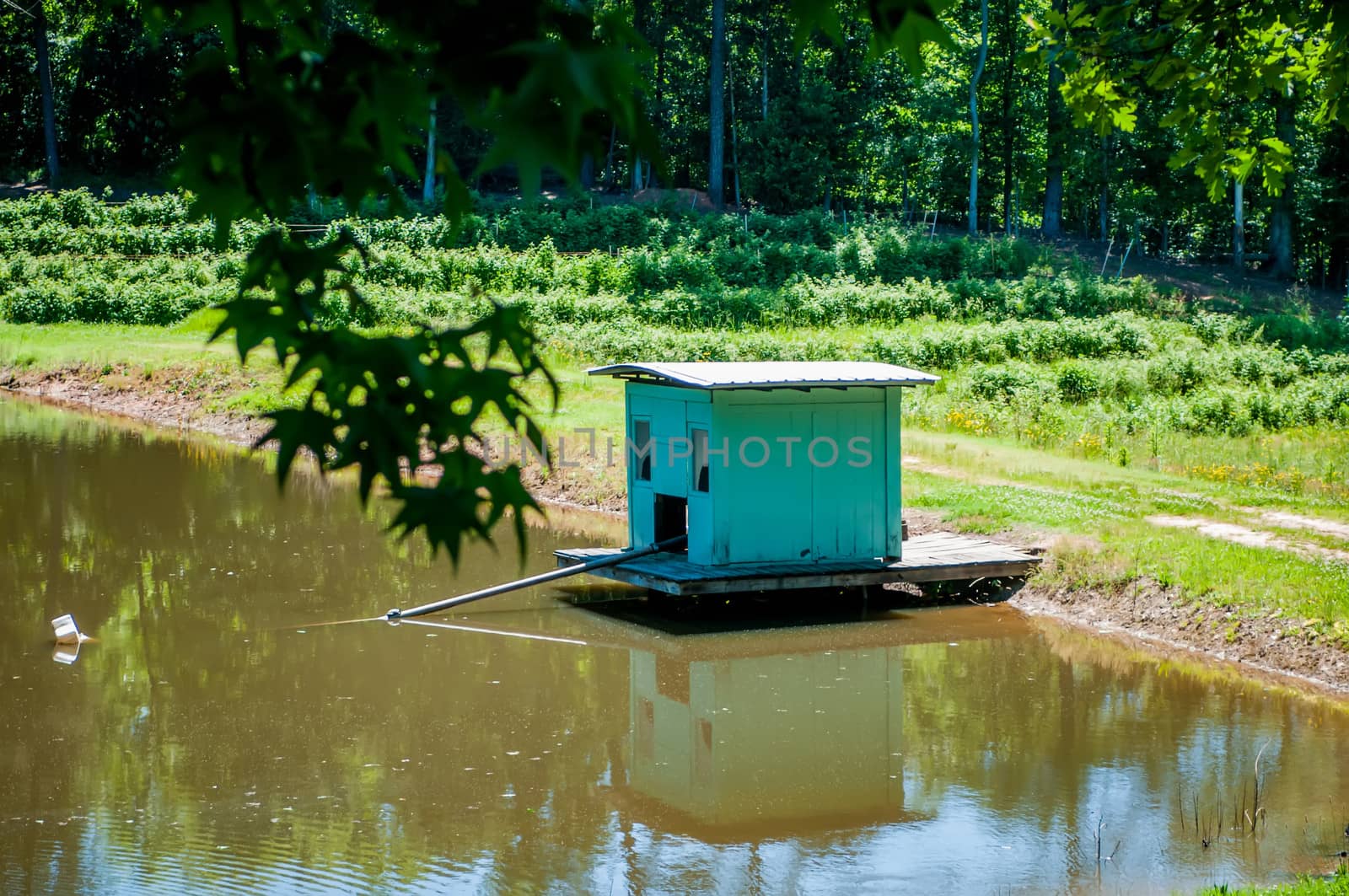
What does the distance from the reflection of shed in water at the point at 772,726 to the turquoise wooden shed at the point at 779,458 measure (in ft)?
3.55

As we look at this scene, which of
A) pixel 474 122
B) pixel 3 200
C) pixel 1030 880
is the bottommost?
pixel 1030 880

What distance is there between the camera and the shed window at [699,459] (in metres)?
16.0

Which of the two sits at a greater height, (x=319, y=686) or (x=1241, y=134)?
(x=1241, y=134)

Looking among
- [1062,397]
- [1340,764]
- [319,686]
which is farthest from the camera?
[1062,397]

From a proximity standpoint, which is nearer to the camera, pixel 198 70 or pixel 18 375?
pixel 198 70

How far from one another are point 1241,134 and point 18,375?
31248mm

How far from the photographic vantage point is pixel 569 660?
46.8 feet

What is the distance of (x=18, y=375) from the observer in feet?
112

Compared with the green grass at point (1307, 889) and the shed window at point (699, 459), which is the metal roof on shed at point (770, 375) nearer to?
the shed window at point (699, 459)

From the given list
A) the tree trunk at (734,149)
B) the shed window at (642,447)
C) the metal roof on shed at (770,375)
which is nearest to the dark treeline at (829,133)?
the tree trunk at (734,149)

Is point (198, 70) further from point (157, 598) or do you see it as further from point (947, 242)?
point (947, 242)

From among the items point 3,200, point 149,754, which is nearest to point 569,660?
point 149,754

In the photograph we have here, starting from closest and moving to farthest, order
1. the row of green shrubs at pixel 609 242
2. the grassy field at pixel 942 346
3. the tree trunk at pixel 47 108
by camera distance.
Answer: the grassy field at pixel 942 346, the row of green shrubs at pixel 609 242, the tree trunk at pixel 47 108

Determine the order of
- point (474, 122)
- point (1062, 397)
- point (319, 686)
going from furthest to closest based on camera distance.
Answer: point (1062, 397), point (319, 686), point (474, 122)
